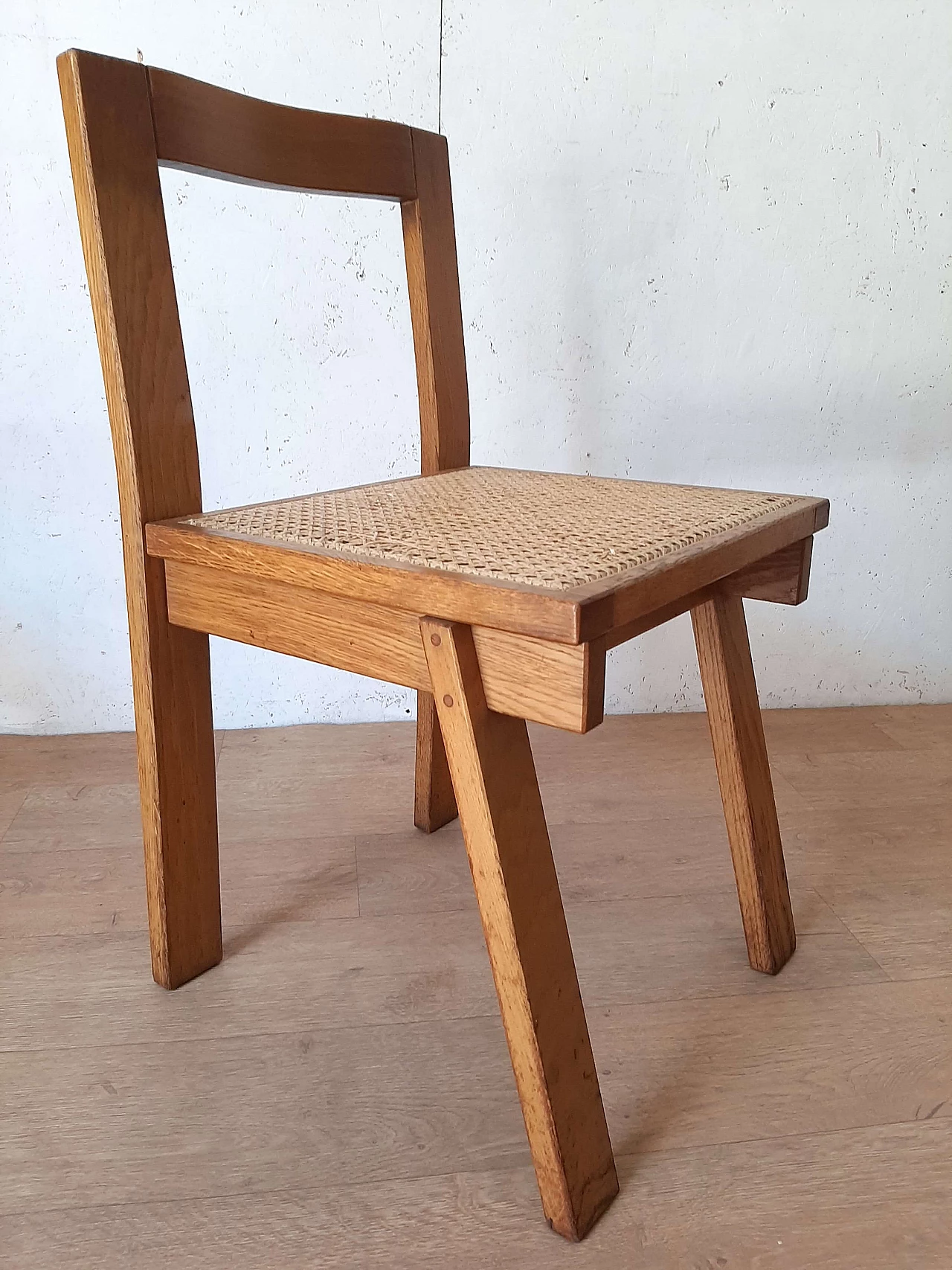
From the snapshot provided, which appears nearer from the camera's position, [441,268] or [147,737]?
[147,737]

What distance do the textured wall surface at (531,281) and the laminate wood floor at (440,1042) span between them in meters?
0.36

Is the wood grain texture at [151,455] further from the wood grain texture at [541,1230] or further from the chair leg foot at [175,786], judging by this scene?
the wood grain texture at [541,1230]

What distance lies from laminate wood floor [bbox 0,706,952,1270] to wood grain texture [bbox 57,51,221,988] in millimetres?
106

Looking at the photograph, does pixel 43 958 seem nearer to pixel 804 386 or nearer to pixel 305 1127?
pixel 305 1127

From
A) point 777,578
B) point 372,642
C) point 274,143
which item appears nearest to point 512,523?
point 372,642

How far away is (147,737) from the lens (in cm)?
75

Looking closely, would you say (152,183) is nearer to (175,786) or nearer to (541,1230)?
(175,786)

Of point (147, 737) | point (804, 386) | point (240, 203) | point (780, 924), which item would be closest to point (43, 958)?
point (147, 737)

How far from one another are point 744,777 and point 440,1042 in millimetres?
325

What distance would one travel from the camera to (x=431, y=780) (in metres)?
1.05

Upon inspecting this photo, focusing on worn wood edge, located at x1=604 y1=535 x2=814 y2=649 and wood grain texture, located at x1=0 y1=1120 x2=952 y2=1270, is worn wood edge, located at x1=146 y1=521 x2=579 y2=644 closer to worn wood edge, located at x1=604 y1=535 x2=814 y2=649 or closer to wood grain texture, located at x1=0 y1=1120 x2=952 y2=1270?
worn wood edge, located at x1=604 y1=535 x2=814 y2=649

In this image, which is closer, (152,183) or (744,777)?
(152,183)

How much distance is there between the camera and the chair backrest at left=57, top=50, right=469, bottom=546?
2.11ft

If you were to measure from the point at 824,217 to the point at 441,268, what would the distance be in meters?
0.60
